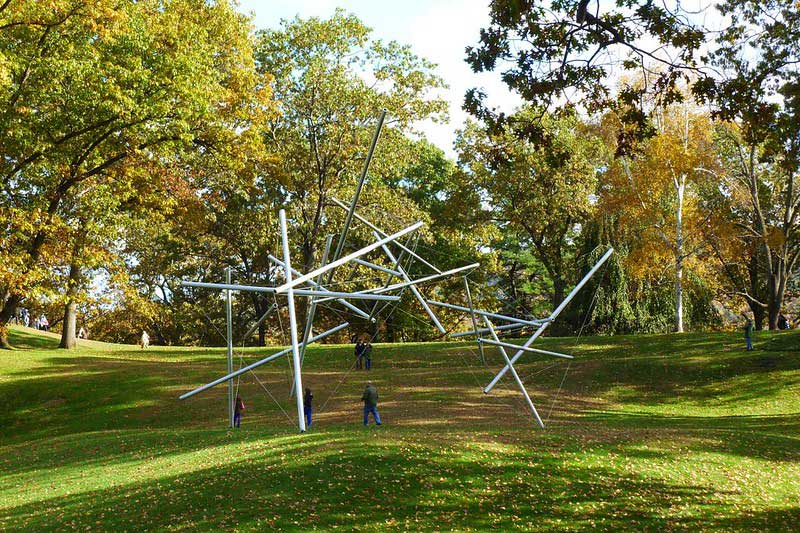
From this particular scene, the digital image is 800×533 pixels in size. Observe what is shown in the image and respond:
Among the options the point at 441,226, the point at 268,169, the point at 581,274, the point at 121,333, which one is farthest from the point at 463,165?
the point at 121,333

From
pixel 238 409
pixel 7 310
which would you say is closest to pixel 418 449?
pixel 238 409

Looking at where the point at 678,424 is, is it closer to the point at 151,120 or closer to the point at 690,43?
the point at 690,43

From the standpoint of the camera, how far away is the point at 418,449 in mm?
17688

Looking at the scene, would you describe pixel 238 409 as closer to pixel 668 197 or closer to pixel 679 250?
pixel 679 250

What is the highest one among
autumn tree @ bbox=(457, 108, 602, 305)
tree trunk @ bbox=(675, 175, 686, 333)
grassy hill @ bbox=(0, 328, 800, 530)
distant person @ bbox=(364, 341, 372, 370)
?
autumn tree @ bbox=(457, 108, 602, 305)

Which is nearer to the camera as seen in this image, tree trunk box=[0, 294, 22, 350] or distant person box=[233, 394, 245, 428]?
distant person box=[233, 394, 245, 428]

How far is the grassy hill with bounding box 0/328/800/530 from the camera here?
47.8 ft

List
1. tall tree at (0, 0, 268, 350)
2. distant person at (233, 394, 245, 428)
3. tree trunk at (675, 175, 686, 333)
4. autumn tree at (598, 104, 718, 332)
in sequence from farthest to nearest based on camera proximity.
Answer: tree trunk at (675, 175, 686, 333), autumn tree at (598, 104, 718, 332), tall tree at (0, 0, 268, 350), distant person at (233, 394, 245, 428)

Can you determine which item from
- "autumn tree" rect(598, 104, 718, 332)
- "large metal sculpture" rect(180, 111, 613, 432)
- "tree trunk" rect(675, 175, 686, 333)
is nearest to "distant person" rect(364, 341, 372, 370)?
"large metal sculpture" rect(180, 111, 613, 432)

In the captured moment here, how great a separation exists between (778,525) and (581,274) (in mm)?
→ 32509

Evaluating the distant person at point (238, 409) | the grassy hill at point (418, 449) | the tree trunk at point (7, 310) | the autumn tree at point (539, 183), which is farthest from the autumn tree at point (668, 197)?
the tree trunk at point (7, 310)

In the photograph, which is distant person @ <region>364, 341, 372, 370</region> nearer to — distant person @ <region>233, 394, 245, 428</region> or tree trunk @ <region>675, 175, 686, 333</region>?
distant person @ <region>233, 394, 245, 428</region>

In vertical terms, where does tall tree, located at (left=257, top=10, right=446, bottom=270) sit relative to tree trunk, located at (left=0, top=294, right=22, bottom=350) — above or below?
above

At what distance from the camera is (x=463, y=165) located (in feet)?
169
